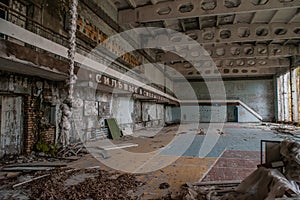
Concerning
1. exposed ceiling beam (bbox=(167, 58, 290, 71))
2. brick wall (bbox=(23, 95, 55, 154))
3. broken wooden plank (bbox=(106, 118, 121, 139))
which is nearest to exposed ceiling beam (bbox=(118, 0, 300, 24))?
broken wooden plank (bbox=(106, 118, 121, 139))

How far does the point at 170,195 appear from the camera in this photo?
2.58 meters

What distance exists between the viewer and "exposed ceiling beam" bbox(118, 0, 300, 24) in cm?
691

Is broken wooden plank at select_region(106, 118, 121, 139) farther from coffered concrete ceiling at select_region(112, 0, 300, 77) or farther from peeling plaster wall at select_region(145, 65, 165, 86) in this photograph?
peeling plaster wall at select_region(145, 65, 165, 86)

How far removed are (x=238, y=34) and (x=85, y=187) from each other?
927 centimetres

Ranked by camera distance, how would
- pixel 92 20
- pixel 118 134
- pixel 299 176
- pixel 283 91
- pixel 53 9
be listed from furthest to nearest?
pixel 283 91
pixel 118 134
pixel 92 20
pixel 53 9
pixel 299 176

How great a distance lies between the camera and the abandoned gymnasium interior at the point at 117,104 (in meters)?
2.58

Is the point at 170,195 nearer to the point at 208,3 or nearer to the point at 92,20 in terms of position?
the point at 92,20

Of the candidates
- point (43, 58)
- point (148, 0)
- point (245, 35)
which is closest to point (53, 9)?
point (43, 58)

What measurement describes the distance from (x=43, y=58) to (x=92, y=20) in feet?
11.8

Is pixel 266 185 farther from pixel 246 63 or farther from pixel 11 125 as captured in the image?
pixel 246 63

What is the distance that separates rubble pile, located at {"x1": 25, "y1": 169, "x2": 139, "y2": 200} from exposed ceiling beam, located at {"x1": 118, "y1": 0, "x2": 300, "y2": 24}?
5.91 metres

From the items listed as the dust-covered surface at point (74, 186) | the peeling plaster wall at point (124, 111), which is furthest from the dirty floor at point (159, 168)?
the peeling plaster wall at point (124, 111)

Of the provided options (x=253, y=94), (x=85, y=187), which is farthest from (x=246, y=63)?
(x=85, y=187)

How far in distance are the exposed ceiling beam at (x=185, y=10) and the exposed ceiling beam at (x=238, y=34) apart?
2.11 m
